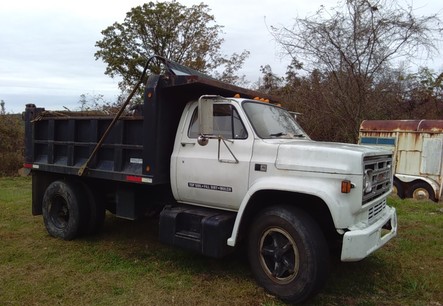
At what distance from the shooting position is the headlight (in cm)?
409

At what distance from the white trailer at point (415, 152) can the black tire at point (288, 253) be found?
8.83 meters

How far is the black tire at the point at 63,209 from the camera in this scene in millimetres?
6242

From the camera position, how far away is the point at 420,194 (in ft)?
38.6

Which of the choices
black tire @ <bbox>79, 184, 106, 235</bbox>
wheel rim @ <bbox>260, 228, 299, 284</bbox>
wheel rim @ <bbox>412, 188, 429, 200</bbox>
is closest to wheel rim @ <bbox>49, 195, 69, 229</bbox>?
black tire @ <bbox>79, 184, 106, 235</bbox>

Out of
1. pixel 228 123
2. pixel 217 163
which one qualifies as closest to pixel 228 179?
pixel 217 163

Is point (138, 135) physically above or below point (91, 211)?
above

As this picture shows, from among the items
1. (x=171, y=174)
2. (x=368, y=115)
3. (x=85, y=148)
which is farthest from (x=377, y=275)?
(x=368, y=115)

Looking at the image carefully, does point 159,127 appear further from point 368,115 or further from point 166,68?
point 368,115

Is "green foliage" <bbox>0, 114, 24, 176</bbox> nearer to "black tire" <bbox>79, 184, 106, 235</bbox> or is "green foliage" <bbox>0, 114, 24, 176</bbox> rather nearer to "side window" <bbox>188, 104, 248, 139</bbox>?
"black tire" <bbox>79, 184, 106, 235</bbox>

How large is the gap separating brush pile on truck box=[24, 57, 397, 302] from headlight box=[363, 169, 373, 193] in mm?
20

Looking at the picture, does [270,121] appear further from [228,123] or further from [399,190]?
[399,190]

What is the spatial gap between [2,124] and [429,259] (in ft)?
52.8

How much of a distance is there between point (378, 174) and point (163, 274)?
9.12 ft

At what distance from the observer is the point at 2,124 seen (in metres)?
16.3
